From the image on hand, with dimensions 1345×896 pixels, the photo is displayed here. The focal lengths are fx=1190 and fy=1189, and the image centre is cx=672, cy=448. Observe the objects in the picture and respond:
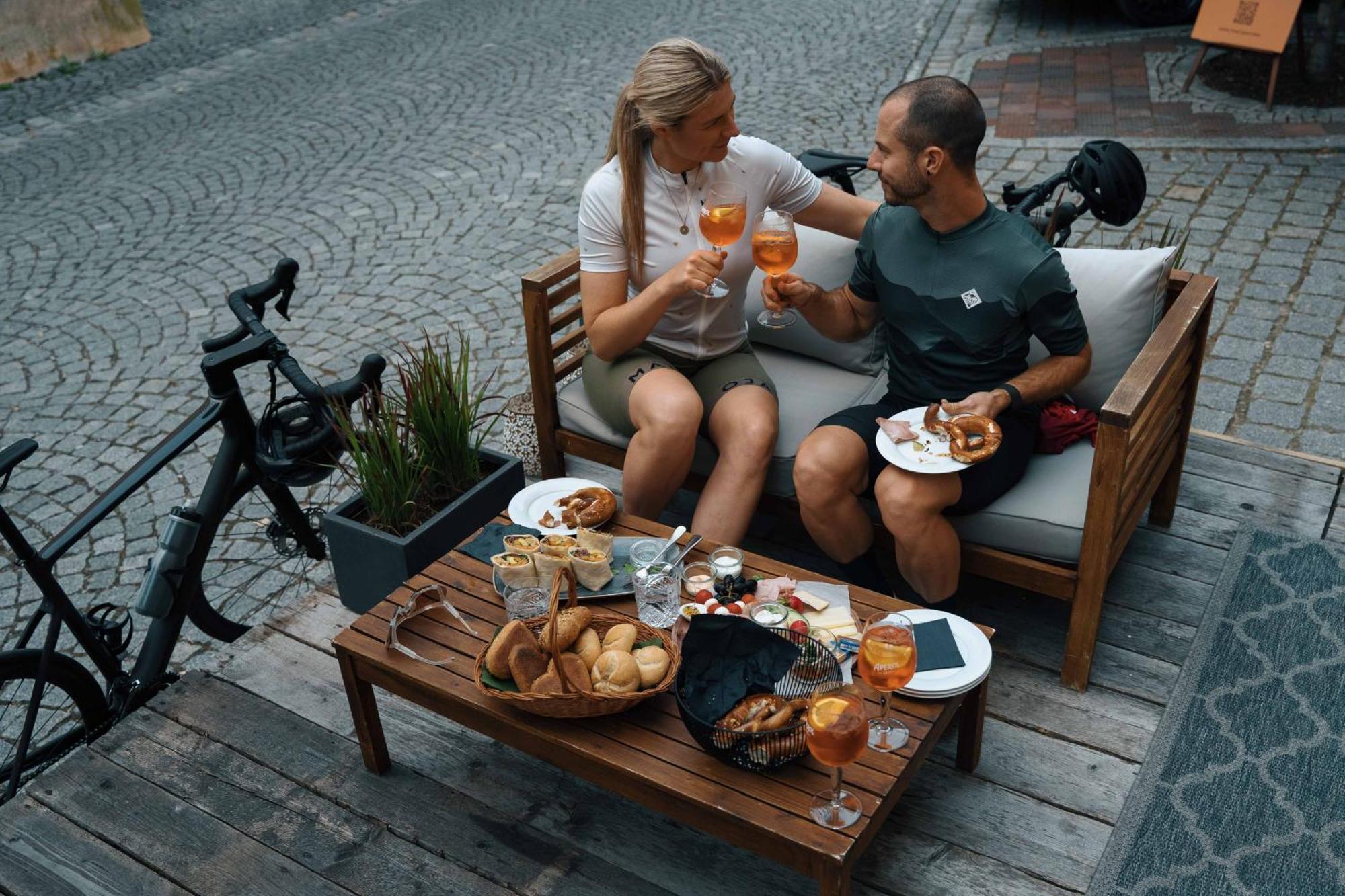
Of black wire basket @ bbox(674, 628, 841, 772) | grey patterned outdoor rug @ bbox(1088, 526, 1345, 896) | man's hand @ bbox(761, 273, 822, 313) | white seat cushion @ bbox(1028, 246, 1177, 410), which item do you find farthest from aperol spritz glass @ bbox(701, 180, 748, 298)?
grey patterned outdoor rug @ bbox(1088, 526, 1345, 896)

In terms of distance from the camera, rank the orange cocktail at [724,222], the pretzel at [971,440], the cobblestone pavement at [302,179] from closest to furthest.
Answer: the pretzel at [971,440] < the orange cocktail at [724,222] < the cobblestone pavement at [302,179]

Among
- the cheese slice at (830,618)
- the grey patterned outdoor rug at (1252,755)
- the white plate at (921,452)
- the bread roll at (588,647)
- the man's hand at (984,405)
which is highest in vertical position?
the man's hand at (984,405)

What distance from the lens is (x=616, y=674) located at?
243 cm

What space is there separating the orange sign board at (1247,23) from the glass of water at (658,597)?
6.38 m

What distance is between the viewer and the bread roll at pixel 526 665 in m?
2.47

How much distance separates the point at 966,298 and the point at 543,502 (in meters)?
1.25

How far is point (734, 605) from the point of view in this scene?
8.90ft

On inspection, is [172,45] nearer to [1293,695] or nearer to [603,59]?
[603,59]

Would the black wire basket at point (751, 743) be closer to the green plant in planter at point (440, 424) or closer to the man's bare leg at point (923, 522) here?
the man's bare leg at point (923, 522)

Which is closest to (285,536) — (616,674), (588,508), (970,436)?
(588,508)

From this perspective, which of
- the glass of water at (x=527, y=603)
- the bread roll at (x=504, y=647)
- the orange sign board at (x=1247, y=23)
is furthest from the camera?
the orange sign board at (x=1247, y=23)

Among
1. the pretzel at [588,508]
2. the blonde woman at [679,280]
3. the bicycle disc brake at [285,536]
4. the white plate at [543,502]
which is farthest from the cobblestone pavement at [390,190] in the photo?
the blonde woman at [679,280]

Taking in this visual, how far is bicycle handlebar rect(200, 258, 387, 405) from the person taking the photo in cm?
318

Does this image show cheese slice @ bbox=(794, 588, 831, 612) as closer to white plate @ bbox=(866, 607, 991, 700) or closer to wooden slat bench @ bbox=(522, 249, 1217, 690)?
white plate @ bbox=(866, 607, 991, 700)
